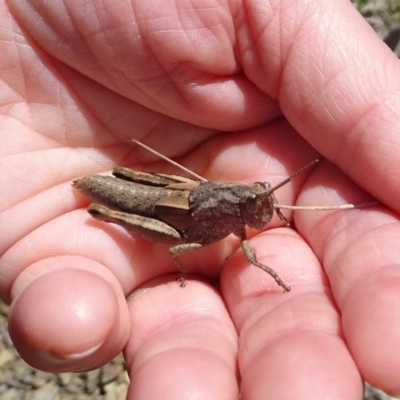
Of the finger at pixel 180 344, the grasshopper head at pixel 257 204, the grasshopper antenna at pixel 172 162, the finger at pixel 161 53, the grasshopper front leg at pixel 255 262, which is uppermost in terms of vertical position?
the finger at pixel 161 53

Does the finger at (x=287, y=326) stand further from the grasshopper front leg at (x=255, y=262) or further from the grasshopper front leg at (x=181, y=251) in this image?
the grasshopper front leg at (x=181, y=251)

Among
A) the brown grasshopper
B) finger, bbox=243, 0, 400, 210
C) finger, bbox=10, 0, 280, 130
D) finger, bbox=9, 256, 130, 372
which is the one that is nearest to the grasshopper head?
the brown grasshopper

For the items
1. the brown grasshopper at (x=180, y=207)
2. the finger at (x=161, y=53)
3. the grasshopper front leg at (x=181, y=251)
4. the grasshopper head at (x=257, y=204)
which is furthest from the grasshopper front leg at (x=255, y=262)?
the finger at (x=161, y=53)

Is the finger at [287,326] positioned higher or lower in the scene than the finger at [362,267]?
lower

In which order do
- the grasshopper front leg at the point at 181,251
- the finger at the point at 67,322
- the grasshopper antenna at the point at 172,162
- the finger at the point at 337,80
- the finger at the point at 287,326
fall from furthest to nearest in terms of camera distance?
the grasshopper antenna at the point at 172,162 → the grasshopper front leg at the point at 181,251 → the finger at the point at 337,80 → the finger at the point at 67,322 → the finger at the point at 287,326

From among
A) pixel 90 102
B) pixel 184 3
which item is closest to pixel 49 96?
pixel 90 102

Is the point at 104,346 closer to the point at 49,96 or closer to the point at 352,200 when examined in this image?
the point at 352,200

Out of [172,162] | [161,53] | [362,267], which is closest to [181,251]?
[172,162]

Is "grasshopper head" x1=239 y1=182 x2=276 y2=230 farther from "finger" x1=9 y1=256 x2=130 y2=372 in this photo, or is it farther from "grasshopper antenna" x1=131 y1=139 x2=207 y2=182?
Answer: "finger" x1=9 y1=256 x2=130 y2=372
